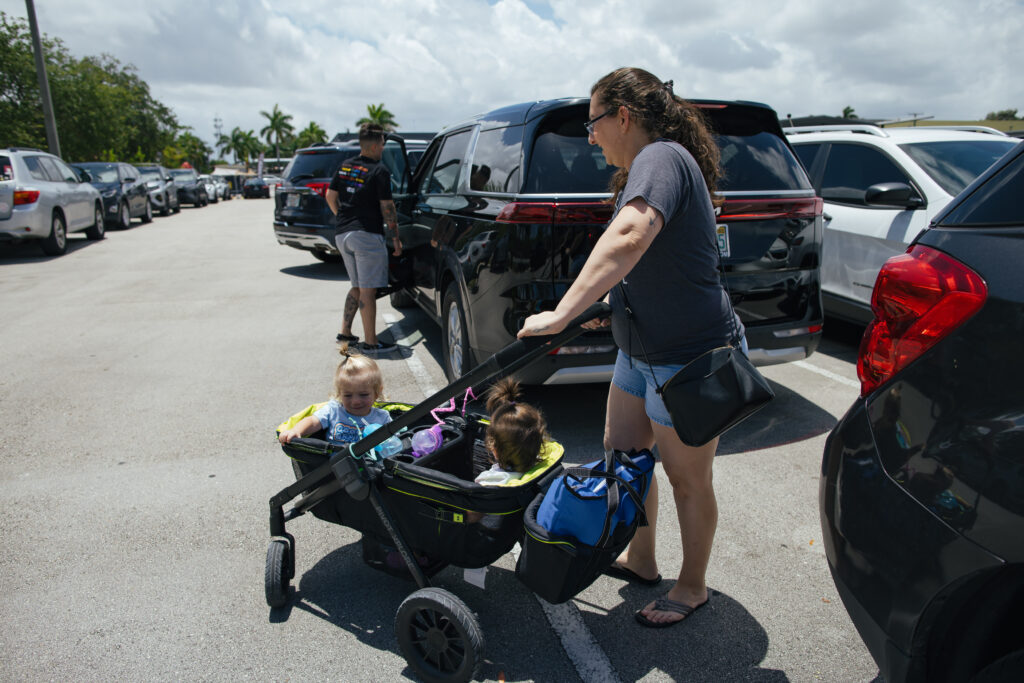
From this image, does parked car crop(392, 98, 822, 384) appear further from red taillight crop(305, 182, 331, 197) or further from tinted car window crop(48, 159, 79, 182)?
tinted car window crop(48, 159, 79, 182)

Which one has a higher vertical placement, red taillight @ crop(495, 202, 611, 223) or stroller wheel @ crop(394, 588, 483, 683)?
red taillight @ crop(495, 202, 611, 223)

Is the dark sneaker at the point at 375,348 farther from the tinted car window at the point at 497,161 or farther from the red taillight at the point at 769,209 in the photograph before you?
the red taillight at the point at 769,209

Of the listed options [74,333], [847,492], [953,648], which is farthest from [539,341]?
[74,333]

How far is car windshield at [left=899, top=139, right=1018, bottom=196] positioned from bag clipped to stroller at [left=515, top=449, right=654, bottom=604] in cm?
446

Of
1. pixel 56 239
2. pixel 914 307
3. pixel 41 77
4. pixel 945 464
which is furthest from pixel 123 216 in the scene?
pixel 945 464

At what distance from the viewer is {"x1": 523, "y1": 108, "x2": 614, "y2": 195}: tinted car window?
3658mm

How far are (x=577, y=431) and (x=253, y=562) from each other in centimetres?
206

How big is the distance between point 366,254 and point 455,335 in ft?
5.89

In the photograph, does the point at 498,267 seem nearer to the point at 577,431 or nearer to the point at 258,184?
the point at 577,431

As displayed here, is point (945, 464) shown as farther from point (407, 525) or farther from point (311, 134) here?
point (311, 134)

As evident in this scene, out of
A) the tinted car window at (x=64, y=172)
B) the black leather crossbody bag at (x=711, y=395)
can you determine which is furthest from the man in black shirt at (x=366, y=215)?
the tinted car window at (x=64, y=172)

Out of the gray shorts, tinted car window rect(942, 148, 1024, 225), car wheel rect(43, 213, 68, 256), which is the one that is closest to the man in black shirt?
the gray shorts

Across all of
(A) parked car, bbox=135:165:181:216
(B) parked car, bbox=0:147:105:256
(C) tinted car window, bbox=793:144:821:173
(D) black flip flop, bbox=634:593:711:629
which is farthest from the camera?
(A) parked car, bbox=135:165:181:216

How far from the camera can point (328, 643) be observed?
2.46 m
